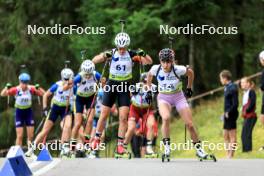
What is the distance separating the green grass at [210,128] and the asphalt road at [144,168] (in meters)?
5.27

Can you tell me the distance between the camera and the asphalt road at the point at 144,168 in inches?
452

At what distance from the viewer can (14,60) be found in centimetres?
3538

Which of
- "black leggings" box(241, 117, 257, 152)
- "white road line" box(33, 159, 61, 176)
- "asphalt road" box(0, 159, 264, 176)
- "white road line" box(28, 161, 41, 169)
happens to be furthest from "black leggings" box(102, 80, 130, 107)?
"black leggings" box(241, 117, 257, 152)

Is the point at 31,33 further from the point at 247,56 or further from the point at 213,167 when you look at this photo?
the point at 213,167

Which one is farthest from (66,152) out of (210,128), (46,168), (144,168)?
(210,128)

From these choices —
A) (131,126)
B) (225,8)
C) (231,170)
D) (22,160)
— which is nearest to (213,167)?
(231,170)

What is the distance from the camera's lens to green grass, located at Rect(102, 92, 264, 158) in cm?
2102

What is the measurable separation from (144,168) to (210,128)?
46.6 feet

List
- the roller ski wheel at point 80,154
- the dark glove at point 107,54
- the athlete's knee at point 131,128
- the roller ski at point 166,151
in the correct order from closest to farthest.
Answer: the roller ski at point 166,151 < the dark glove at point 107,54 < the athlete's knee at point 131,128 < the roller ski wheel at point 80,154

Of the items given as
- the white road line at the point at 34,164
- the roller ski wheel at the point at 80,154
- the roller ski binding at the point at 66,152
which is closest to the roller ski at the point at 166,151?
the white road line at the point at 34,164

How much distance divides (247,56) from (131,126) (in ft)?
61.0

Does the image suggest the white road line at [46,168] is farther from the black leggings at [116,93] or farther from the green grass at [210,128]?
the green grass at [210,128]

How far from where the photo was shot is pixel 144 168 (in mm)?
12430

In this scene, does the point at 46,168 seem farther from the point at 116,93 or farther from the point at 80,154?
the point at 80,154
